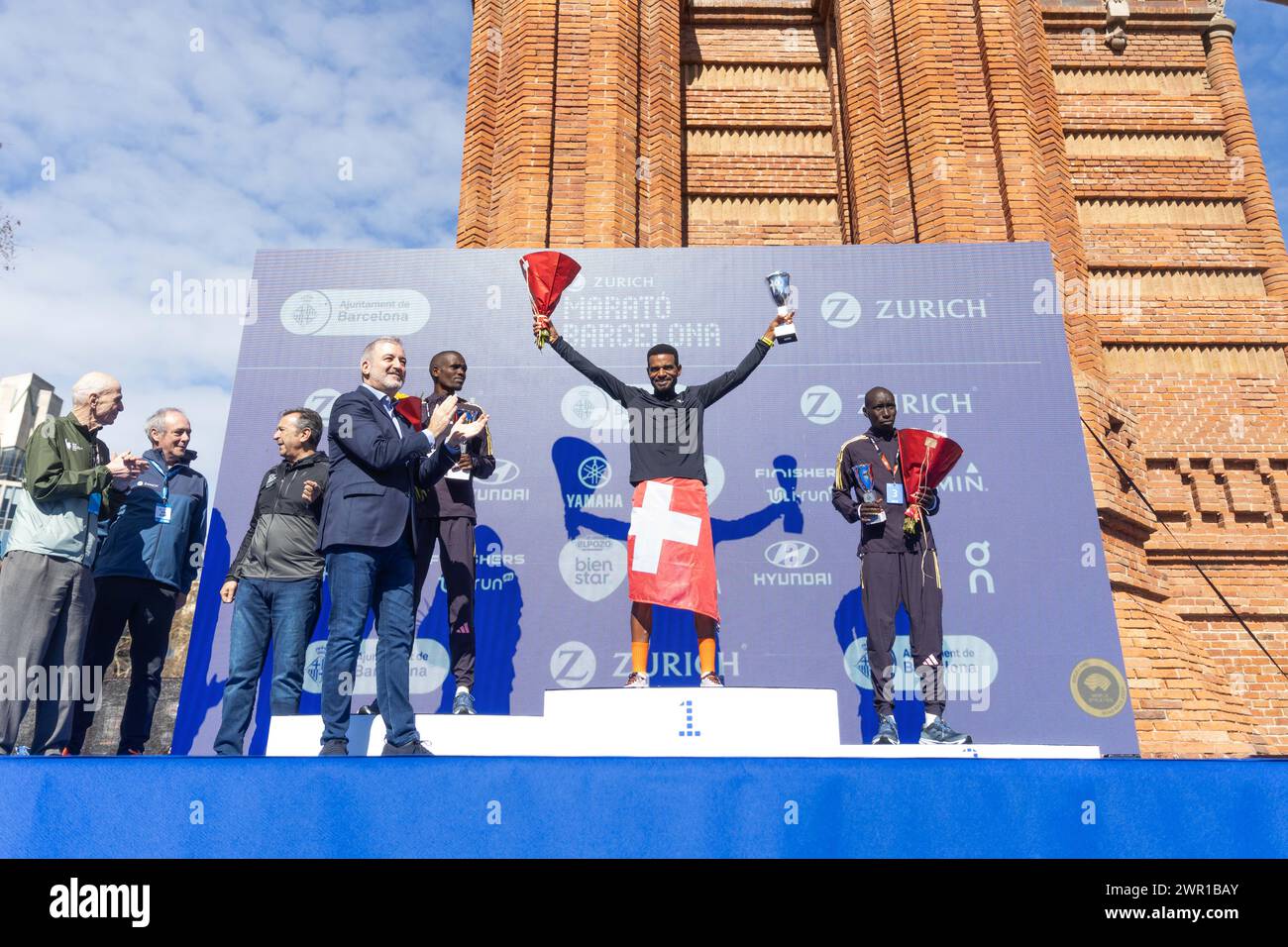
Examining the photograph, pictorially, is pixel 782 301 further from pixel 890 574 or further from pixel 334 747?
pixel 334 747

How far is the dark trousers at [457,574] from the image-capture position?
5.15m

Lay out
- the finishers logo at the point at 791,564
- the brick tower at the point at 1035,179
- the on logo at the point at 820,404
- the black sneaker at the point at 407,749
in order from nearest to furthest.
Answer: the black sneaker at the point at 407,749, the finishers logo at the point at 791,564, the on logo at the point at 820,404, the brick tower at the point at 1035,179

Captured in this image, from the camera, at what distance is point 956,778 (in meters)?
3.23

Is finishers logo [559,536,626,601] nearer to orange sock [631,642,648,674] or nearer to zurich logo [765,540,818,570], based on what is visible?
zurich logo [765,540,818,570]

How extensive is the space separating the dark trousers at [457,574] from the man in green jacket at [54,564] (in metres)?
1.59

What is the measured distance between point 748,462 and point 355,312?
3380 mm

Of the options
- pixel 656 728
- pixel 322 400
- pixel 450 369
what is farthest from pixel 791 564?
pixel 322 400

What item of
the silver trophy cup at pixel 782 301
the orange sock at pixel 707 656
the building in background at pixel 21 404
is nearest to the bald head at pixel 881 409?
the silver trophy cup at pixel 782 301

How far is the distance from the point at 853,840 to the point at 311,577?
300 cm

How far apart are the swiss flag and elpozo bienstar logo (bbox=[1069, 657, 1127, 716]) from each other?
2.83 m

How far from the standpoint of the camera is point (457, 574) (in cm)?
521

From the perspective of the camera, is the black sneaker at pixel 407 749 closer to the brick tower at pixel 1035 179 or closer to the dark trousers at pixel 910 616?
the dark trousers at pixel 910 616

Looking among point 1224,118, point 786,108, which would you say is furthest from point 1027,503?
point 1224,118
